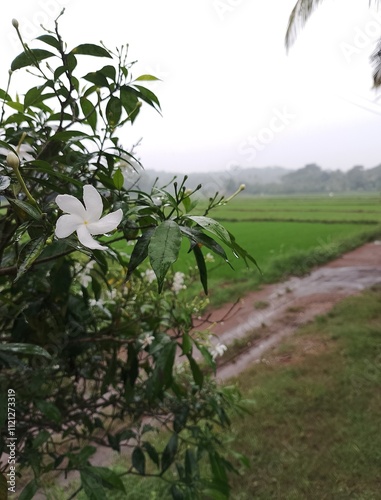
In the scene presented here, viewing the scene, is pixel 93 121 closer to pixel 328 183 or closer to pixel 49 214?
pixel 49 214

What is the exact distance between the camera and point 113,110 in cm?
50

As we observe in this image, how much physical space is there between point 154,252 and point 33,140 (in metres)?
0.36

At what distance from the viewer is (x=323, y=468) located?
1.32 metres

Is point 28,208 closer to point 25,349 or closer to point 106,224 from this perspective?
point 106,224

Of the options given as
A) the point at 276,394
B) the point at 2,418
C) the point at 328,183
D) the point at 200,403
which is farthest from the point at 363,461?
the point at 328,183

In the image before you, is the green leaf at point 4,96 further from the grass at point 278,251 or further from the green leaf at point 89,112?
the grass at point 278,251

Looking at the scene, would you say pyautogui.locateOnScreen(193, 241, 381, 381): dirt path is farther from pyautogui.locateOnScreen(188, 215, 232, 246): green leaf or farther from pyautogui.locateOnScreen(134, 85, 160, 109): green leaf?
pyautogui.locateOnScreen(188, 215, 232, 246): green leaf

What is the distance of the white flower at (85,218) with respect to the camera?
0.28 metres

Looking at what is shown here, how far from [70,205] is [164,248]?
72 mm

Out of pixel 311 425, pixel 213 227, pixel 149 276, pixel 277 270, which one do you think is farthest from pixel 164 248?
pixel 277 270

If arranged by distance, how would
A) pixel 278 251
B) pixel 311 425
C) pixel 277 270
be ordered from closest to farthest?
pixel 311 425
pixel 277 270
pixel 278 251

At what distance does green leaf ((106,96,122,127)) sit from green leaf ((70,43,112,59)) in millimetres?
50

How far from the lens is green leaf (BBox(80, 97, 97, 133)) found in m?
0.50

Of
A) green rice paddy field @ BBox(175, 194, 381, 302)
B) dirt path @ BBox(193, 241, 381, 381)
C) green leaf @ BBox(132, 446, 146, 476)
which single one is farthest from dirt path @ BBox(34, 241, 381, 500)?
green leaf @ BBox(132, 446, 146, 476)
